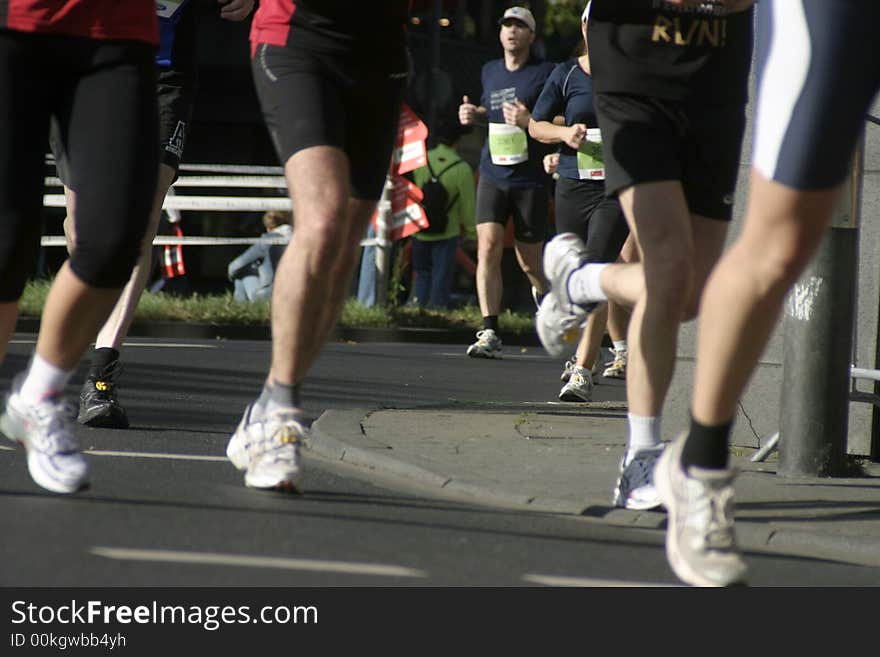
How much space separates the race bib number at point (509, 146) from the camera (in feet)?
36.3

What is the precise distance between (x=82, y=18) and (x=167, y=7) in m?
2.16

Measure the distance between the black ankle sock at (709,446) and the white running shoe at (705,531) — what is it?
16 mm

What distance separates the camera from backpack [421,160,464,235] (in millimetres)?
16250

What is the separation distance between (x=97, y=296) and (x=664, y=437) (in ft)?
10.1

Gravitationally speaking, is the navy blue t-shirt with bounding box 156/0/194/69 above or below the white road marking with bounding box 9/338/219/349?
above

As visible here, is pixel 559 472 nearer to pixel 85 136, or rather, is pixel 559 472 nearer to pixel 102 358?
pixel 102 358

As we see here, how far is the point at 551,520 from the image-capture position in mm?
5043

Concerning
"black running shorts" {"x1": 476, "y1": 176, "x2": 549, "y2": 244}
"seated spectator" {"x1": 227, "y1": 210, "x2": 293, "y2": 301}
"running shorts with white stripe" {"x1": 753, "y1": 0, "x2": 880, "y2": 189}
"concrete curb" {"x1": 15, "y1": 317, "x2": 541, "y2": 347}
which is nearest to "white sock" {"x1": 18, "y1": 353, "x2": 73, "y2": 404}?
"running shorts with white stripe" {"x1": 753, "y1": 0, "x2": 880, "y2": 189}

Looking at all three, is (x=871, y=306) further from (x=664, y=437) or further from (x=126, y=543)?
(x=126, y=543)

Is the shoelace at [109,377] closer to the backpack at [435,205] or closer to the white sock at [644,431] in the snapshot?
the white sock at [644,431]

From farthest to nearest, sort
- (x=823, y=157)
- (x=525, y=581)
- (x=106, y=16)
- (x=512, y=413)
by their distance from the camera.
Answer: (x=512, y=413), (x=106, y=16), (x=525, y=581), (x=823, y=157)

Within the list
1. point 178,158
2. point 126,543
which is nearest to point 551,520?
point 126,543

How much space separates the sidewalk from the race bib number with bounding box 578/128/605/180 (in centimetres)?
182

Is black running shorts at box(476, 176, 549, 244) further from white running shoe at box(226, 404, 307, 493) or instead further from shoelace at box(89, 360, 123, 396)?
white running shoe at box(226, 404, 307, 493)
